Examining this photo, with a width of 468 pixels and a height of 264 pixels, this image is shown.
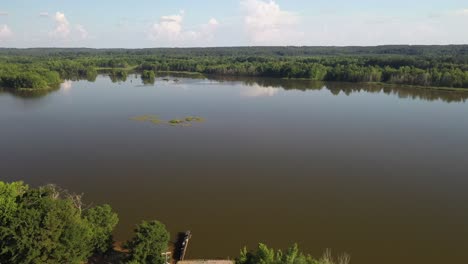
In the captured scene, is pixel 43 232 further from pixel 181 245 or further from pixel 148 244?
pixel 181 245

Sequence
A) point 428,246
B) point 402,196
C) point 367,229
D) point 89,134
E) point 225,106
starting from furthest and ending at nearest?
1. point 225,106
2. point 89,134
3. point 402,196
4. point 367,229
5. point 428,246

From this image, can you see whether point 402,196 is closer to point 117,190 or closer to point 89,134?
point 117,190

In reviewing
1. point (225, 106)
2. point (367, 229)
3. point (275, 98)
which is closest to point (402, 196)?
point (367, 229)

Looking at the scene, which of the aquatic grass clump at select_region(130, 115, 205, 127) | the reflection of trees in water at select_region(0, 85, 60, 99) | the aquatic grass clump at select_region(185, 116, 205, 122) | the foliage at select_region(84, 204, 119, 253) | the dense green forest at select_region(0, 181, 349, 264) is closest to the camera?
the dense green forest at select_region(0, 181, 349, 264)

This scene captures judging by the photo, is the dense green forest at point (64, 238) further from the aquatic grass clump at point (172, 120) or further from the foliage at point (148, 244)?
the aquatic grass clump at point (172, 120)

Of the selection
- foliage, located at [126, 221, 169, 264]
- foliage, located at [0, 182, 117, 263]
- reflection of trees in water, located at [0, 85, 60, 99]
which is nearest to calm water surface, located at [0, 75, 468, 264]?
foliage, located at [126, 221, 169, 264]

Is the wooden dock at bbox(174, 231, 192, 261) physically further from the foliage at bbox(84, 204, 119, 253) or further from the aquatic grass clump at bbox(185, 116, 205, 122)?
the aquatic grass clump at bbox(185, 116, 205, 122)

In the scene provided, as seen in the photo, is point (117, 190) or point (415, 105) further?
point (415, 105)
